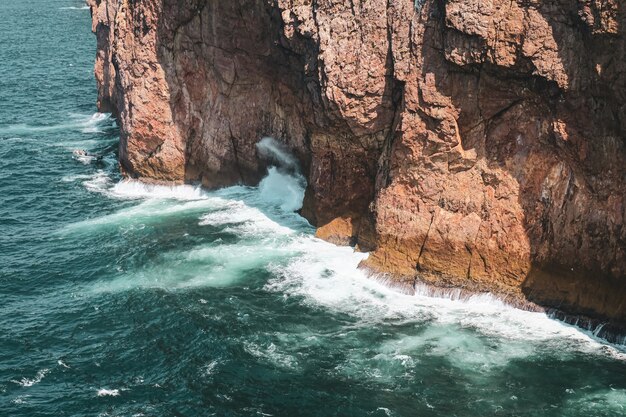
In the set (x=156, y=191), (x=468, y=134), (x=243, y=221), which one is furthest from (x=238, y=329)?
(x=156, y=191)

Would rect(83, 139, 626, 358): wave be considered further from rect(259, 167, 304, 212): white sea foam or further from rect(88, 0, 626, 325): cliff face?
rect(88, 0, 626, 325): cliff face

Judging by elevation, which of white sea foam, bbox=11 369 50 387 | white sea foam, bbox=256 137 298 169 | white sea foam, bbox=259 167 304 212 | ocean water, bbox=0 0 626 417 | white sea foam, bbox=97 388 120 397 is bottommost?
white sea foam, bbox=11 369 50 387

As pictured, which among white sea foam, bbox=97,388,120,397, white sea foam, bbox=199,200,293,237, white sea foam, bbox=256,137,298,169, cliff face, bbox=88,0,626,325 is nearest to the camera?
white sea foam, bbox=97,388,120,397

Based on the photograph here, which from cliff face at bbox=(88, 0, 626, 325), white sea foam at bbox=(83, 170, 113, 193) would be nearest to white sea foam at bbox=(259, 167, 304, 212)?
cliff face at bbox=(88, 0, 626, 325)

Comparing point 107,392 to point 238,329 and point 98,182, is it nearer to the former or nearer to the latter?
point 238,329

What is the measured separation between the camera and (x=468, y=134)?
53781 millimetres

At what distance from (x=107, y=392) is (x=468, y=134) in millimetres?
29347

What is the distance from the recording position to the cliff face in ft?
158

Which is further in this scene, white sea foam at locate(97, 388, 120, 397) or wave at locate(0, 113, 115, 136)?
wave at locate(0, 113, 115, 136)

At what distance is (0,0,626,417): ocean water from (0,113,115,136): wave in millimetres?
23703

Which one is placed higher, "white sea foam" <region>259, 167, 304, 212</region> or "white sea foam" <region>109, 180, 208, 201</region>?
"white sea foam" <region>259, 167, 304, 212</region>

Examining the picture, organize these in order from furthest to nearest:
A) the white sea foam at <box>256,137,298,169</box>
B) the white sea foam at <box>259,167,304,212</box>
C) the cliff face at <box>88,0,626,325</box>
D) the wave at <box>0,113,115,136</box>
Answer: the wave at <box>0,113,115,136</box> → the white sea foam at <box>256,137,298,169</box> → the white sea foam at <box>259,167,304,212</box> → the cliff face at <box>88,0,626,325</box>

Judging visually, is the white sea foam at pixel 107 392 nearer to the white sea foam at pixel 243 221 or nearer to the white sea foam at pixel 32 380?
the white sea foam at pixel 32 380

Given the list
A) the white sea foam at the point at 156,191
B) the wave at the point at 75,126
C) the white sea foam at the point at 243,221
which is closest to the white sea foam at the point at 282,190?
the white sea foam at the point at 243,221
